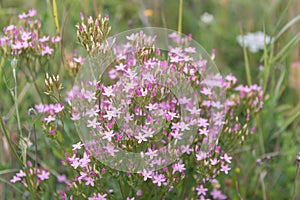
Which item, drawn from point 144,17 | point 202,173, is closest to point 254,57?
point 144,17

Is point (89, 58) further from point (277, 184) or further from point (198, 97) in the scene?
point (277, 184)

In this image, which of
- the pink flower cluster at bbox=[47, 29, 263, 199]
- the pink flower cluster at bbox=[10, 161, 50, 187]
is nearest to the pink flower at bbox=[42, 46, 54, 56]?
the pink flower cluster at bbox=[47, 29, 263, 199]

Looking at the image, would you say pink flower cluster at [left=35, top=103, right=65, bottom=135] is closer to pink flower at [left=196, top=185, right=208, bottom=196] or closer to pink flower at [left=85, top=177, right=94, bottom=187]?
pink flower at [left=85, top=177, right=94, bottom=187]

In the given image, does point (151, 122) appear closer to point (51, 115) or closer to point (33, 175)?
point (51, 115)

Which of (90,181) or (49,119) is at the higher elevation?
(49,119)

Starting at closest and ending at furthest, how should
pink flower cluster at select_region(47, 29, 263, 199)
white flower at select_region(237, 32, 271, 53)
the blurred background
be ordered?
1. pink flower cluster at select_region(47, 29, 263, 199)
2. the blurred background
3. white flower at select_region(237, 32, 271, 53)

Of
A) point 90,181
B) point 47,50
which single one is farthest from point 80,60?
point 90,181

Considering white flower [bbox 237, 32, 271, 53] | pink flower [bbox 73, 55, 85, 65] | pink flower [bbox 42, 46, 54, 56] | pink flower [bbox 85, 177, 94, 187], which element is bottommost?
pink flower [bbox 85, 177, 94, 187]
